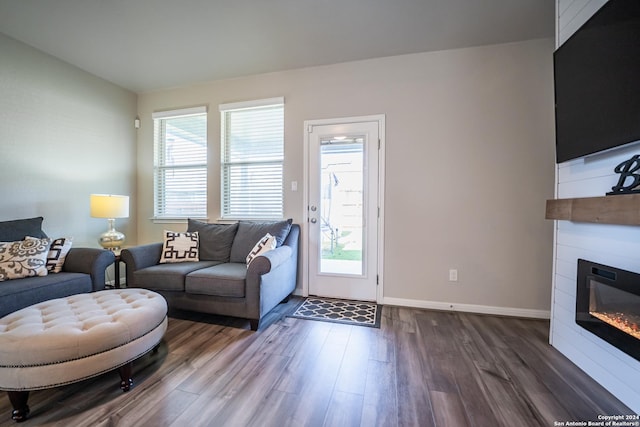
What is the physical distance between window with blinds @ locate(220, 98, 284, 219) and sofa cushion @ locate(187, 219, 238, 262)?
1.07 ft

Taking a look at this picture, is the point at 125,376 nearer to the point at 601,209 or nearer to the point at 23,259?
the point at 23,259

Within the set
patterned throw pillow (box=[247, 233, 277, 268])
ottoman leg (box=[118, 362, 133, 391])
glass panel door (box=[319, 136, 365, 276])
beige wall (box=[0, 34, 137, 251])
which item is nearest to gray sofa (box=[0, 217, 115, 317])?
beige wall (box=[0, 34, 137, 251])

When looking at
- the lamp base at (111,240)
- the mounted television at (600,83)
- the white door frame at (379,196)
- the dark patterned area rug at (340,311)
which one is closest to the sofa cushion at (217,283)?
the dark patterned area rug at (340,311)

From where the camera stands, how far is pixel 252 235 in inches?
111

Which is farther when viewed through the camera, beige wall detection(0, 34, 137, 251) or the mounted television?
beige wall detection(0, 34, 137, 251)

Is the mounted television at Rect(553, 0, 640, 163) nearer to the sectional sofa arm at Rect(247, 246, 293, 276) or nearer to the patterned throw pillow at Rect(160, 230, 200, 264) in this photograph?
the sectional sofa arm at Rect(247, 246, 293, 276)

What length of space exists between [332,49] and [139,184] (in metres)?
3.25

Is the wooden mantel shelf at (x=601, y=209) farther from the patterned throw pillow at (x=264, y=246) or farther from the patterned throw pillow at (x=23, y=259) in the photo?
the patterned throw pillow at (x=23, y=259)

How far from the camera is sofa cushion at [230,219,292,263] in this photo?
274 cm

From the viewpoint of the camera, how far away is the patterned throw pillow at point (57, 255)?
2.26m

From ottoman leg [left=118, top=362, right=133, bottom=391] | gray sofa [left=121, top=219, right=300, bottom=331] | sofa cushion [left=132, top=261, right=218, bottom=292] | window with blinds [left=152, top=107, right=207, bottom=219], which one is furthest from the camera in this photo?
window with blinds [left=152, top=107, right=207, bottom=219]

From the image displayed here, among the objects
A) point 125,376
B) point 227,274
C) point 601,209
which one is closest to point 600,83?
point 601,209

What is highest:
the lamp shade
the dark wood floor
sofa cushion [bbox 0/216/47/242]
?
the lamp shade

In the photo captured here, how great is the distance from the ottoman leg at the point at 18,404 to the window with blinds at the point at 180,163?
2.36m
